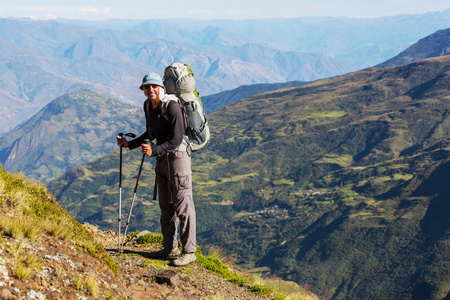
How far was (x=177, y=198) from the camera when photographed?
42.5 feet

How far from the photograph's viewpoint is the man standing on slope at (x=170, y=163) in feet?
39.7

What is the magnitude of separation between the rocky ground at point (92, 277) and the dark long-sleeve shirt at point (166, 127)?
3429mm

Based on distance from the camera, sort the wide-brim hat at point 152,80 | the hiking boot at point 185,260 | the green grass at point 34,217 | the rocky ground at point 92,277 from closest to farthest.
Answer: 1. the rocky ground at point 92,277
2. the green grass at point 34,217
3. the wide-brim hat at point 152,80
4. the hiking boot at point 185,260

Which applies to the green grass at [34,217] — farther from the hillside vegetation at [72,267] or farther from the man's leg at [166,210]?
the man's leg at [166,210]

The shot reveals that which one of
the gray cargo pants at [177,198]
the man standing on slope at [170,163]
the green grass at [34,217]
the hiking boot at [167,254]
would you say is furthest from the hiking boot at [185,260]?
the green grass at [34,217]

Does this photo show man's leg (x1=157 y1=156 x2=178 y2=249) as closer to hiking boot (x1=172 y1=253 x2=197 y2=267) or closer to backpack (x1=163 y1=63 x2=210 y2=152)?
hiking boot (x1=172 y1=253 x2=197 y2=267)

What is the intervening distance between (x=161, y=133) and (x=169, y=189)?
5.68 feet

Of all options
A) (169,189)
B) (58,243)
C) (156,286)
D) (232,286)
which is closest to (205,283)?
(232,286)

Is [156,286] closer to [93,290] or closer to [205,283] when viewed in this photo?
[205,283]

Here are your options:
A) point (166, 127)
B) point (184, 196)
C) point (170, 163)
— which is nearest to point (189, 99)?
point (166, 127)

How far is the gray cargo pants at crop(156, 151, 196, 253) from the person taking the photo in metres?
12.8

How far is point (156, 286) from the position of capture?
11258 millimetres

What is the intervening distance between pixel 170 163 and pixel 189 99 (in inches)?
81.6

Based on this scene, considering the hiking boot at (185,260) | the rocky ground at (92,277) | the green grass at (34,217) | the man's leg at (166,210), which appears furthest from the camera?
the hiking boot at (185,260)
